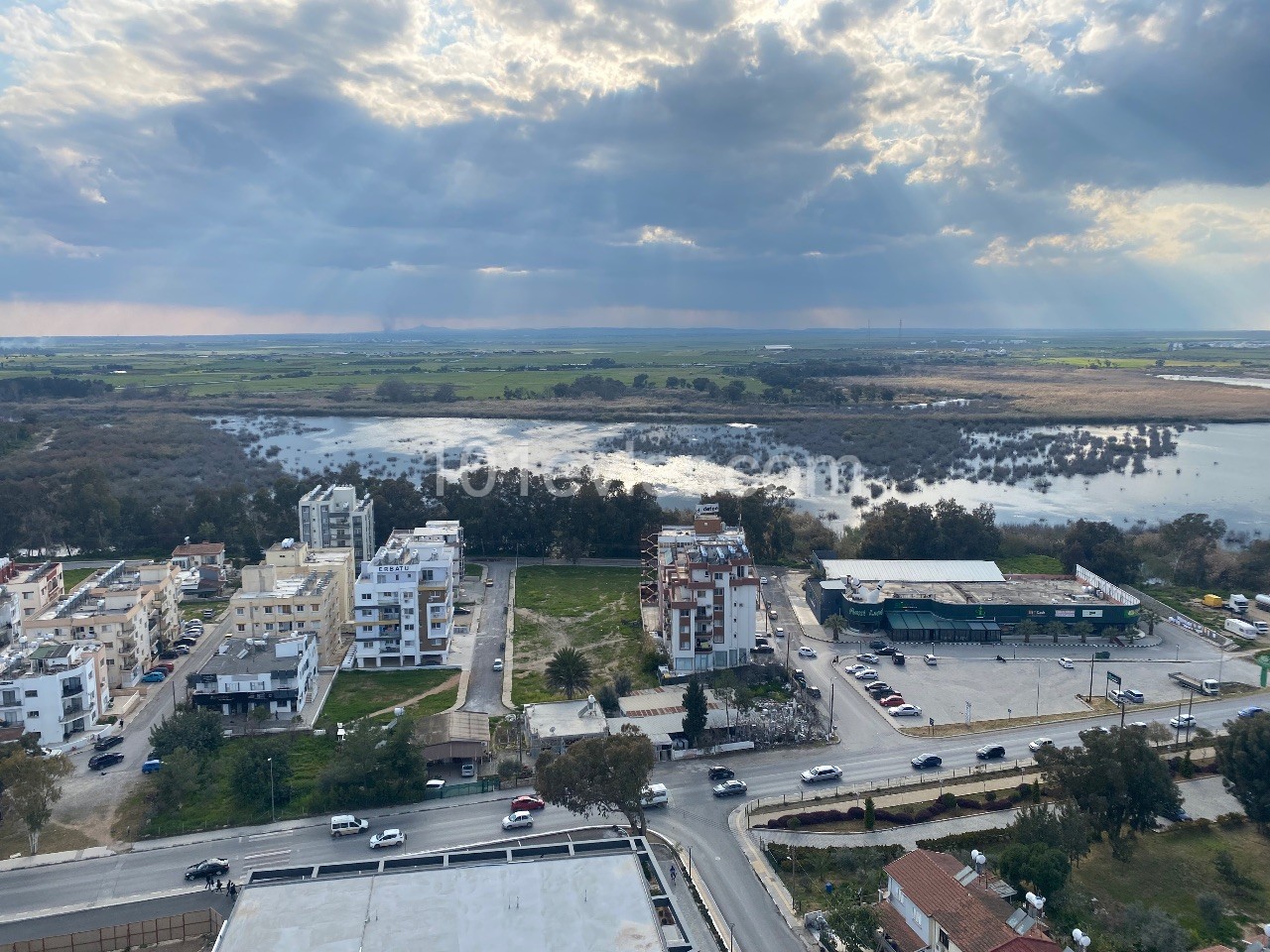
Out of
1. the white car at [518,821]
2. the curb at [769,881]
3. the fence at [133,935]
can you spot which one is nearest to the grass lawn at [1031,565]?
the curb at [769,881]

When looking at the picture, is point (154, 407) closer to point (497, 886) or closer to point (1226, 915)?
point (497, 886)

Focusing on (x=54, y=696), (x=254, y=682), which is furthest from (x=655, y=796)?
(x=54, y=696)

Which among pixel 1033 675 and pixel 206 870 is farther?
pixel 1033 675

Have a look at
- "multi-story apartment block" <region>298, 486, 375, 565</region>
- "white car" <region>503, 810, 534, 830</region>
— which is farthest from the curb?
"multi-story apartment block" <region>298, 486, 375, 565</region>

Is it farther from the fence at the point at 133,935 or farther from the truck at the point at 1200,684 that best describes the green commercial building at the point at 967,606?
the fence at the point at 133,935

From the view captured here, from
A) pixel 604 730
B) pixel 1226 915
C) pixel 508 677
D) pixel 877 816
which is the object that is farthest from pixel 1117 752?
pixel 508 677

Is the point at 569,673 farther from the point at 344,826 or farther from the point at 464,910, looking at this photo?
the point at 464,910
